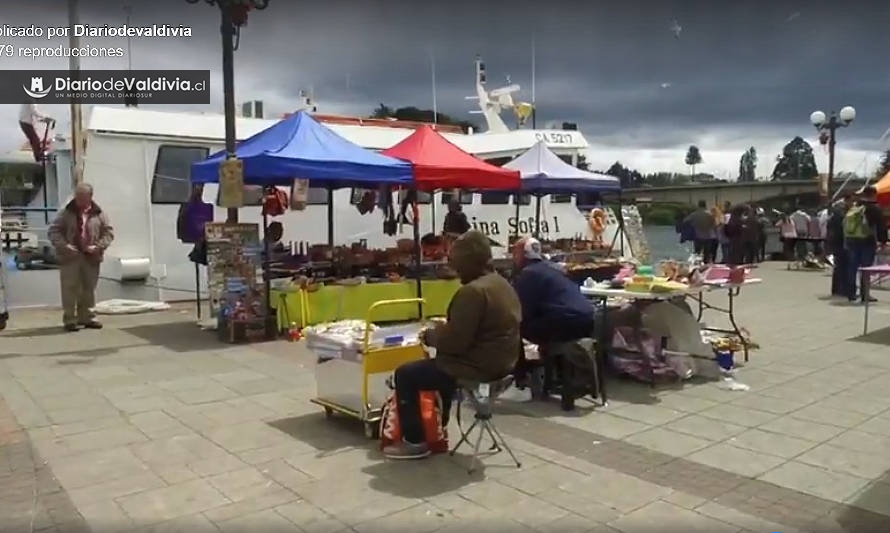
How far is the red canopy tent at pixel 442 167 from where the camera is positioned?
34.1 ft

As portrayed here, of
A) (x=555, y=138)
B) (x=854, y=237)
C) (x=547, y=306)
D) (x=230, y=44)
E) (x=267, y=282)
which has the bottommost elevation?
(x=267, y=282)

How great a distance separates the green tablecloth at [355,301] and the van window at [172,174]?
3.99 m

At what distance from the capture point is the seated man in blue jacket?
20.2 ft

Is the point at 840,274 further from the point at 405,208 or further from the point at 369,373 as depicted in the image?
the point at 369,373

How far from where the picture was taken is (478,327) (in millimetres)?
4691

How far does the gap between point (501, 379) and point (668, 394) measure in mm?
2553

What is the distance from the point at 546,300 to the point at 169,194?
28.3 feet

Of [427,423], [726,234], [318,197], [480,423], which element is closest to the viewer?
[480,423]

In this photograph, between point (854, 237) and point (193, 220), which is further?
point (854, 237)

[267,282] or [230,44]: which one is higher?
[230,44]

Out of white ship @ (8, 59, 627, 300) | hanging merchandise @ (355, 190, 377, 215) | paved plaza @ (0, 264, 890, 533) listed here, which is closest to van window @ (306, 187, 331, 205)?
white ship @ (8, 59, 627, 300)

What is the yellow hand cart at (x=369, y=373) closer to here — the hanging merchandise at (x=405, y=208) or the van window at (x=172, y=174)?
the hanging merchandise at (x=405, y=208)

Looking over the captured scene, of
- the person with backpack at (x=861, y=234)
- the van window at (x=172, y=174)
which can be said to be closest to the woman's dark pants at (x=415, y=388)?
the van window at (x=172, y=174)

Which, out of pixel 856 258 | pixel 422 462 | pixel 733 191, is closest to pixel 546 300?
pixel 422 462
